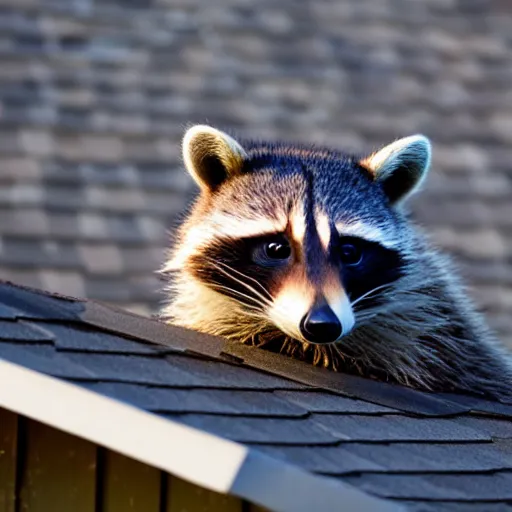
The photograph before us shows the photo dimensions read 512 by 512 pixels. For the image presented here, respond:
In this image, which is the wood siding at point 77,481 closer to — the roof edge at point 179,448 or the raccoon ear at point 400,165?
the roof edge at point 179,448

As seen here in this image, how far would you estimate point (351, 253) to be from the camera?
3.97 m

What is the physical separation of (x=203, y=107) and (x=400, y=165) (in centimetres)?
551

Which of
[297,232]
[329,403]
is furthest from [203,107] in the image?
[329,403]

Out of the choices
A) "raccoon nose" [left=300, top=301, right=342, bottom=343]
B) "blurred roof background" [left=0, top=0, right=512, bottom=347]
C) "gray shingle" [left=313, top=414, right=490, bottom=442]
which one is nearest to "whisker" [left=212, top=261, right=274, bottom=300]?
"raccoon nose" [left=300, top=301, right=342, bottom=343]

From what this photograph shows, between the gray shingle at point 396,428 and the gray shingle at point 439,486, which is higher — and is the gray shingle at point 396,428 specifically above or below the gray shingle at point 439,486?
above

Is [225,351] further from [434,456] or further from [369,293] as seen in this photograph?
[434,456]

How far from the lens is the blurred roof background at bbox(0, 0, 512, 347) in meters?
8.71

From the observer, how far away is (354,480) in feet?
8.76

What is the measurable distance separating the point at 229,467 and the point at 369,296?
1.50 metres

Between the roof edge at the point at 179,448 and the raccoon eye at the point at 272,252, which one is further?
the raccoon eye at the point at 272,252

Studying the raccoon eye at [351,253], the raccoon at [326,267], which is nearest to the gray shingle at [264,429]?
the raccoon at [326,267]

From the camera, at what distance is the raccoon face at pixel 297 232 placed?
373 cm

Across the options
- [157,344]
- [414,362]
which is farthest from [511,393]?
[157,344]

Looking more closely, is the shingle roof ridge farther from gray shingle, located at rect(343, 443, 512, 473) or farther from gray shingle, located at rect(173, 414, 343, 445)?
gray shingle, located at rect(173, 414, 343, 445)
